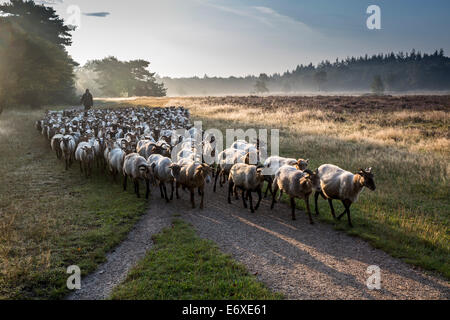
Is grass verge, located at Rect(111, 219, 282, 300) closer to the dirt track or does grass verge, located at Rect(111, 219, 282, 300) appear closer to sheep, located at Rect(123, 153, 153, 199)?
the dirt track

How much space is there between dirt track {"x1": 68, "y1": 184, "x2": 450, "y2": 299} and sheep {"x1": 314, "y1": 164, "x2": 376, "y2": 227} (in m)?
1.11

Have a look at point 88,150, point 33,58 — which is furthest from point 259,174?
point 33,58

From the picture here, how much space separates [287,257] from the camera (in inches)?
316

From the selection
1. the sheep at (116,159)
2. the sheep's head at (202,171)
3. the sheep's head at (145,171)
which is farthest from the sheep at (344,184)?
the sheep at (116,159)

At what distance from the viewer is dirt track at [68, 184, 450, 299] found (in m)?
6.61

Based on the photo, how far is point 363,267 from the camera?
756 centimetres

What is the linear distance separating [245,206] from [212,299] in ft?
19.0

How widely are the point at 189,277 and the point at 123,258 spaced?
2242 millimetres

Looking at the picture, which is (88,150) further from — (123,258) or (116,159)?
(123,258)

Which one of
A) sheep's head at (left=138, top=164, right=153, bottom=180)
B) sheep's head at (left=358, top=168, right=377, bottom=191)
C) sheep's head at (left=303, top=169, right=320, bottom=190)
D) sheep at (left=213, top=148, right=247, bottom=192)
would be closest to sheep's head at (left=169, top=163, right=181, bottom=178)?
sheep's head at (left=138, top=164, right=153, bottom=180)

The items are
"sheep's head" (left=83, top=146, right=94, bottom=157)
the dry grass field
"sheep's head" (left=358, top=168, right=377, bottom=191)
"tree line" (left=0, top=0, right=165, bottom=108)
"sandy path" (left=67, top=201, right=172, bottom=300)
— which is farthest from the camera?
"tree line" (left=0, top=0, right=165, bottom=108)
